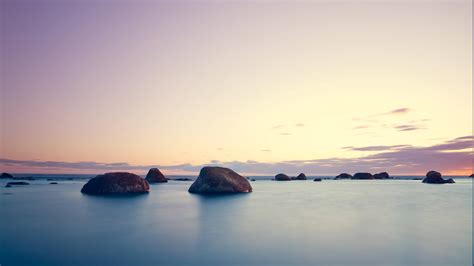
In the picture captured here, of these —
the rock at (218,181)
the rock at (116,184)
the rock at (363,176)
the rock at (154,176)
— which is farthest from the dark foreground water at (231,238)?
the rock at (363,176)

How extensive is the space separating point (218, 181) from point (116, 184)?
11065 mm

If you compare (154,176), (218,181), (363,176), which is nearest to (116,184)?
(218,181)

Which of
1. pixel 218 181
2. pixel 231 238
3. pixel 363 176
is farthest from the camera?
pixel 363 176

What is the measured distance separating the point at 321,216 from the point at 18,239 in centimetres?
1568

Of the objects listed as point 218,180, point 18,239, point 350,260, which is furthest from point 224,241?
point 218,180

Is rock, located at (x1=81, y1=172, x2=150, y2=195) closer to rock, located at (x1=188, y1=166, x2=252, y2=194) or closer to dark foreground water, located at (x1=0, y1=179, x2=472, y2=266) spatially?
rock, located at (x1=188, y1=166, x2=252, y2=194)

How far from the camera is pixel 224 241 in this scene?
39.5 ft

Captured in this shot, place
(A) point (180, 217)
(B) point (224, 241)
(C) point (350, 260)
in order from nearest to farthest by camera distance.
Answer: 1. (C) point (350, 260)
2. (B) point (224, 241)
3. (A) point (180, 217)

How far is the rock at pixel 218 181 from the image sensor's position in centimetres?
3531

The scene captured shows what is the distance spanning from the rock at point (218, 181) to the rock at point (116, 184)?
705cm

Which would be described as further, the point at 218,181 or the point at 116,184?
the point at 218,181

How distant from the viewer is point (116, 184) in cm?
3278

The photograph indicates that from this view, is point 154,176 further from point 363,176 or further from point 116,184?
point 363,176

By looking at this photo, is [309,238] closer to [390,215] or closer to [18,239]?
[390,215]
